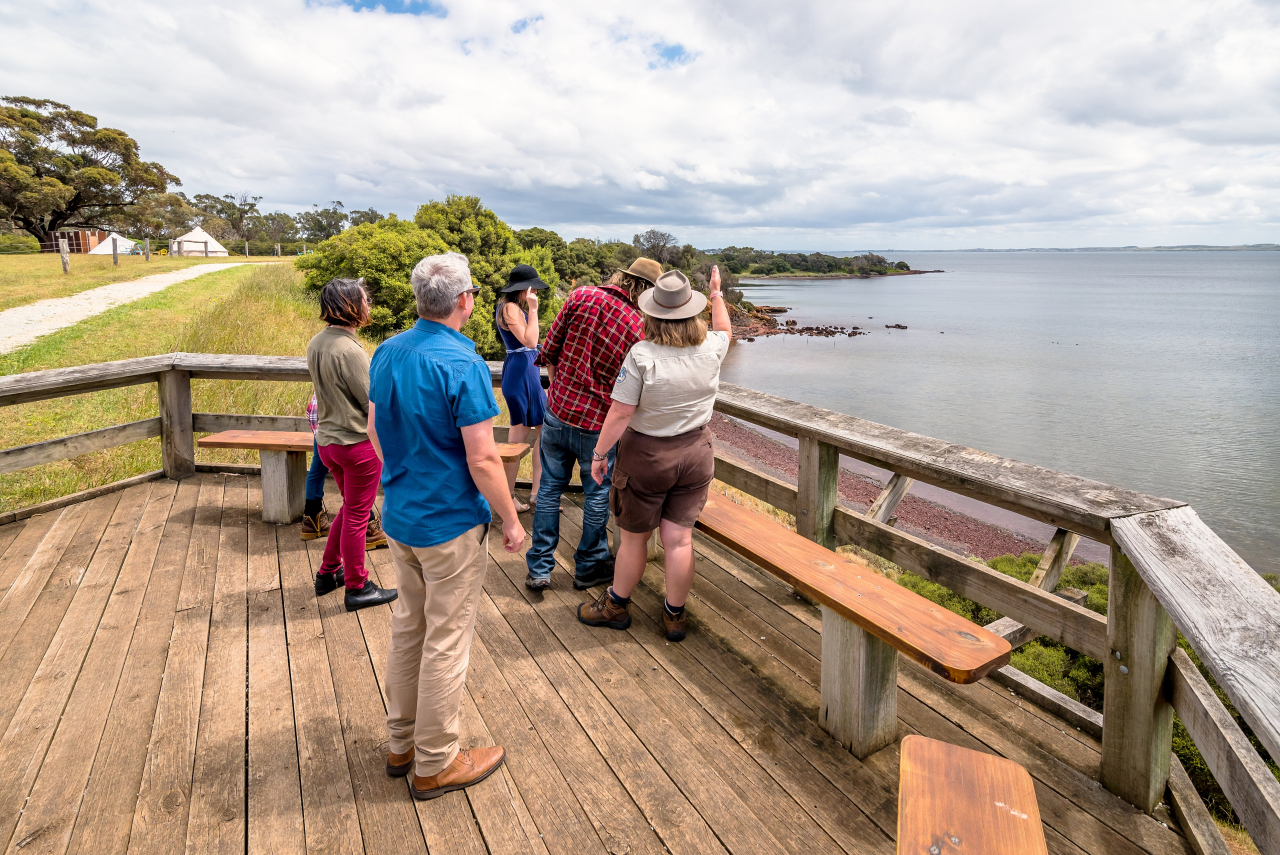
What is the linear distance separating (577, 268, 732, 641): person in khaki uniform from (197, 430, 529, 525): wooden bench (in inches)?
57.4

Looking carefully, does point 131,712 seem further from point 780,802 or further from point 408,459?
point 780,802

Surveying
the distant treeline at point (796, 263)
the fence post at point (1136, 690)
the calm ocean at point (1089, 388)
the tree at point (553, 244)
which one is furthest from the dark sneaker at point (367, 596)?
the distant treeline at point (796, 263)

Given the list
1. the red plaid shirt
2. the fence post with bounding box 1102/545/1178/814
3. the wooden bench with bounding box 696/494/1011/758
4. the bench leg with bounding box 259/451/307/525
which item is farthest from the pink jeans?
the fence post with bounding box 1102/545/1178/814

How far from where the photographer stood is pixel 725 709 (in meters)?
2.65

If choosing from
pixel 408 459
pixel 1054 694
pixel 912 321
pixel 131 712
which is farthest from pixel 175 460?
pixel 912 321

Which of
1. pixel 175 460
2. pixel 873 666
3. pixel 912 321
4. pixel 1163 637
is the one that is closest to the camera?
pixel 1163 637

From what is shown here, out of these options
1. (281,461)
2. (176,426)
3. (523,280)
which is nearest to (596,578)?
(523,280)

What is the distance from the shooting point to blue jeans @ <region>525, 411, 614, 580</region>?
3572 millimetres

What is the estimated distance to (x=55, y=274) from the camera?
22609mm

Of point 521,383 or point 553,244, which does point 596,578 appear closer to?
point 521,383

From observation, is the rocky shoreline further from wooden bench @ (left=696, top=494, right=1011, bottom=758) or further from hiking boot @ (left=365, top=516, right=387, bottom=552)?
wooden bench @ (left=696, top=494, right=1011, bottom=758)

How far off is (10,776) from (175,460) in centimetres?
337

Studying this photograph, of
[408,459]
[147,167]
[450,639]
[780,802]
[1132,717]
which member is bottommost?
[780,802]

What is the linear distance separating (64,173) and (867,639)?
5283 cm
